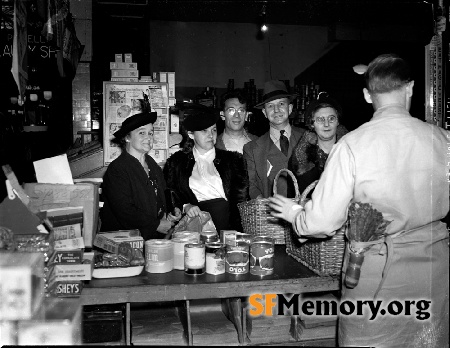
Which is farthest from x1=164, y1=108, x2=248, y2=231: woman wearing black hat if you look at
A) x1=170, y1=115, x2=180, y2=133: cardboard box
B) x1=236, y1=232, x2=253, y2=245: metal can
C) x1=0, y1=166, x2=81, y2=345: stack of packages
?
x1=170, y1=115, x2=180, y2=133: cardboard box

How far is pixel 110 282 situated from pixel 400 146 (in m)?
1.53

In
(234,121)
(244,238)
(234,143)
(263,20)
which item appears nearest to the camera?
(244,238)

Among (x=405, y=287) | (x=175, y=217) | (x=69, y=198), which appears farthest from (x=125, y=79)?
(x=405, y=287)

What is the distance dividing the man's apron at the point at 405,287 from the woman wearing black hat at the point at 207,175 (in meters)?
1.65

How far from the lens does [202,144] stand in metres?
3.62

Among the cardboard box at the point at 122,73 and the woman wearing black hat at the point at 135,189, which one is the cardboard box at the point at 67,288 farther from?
the cardboard box at the point at 122,73

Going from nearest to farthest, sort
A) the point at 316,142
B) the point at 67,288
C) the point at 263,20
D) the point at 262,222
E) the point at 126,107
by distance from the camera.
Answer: the point at 67,288, the point at 262,222, the point at 316,142, the point at 126,107, the point at 263,20

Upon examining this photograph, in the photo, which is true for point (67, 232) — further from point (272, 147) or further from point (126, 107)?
point (126, 107)

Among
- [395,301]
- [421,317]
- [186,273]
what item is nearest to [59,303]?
[186,273]

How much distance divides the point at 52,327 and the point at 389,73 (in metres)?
1.84

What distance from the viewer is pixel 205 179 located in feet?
11.8

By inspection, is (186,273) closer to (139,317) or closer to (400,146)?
(139,317)

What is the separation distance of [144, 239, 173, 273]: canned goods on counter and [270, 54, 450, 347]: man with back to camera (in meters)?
0.77

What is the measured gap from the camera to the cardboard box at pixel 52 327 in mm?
1842
